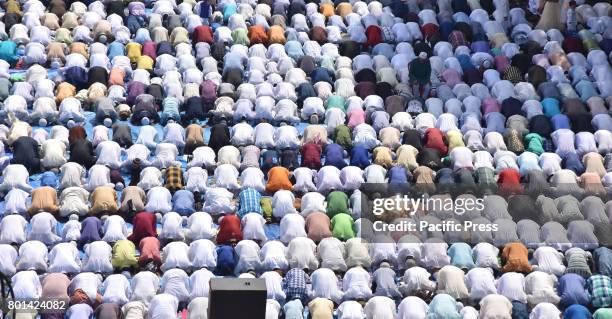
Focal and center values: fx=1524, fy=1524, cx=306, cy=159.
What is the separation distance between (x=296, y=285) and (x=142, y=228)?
343cm

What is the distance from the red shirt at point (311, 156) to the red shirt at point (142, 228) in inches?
158

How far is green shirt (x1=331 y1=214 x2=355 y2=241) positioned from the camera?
100.0 feet

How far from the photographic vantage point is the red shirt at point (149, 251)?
96.4 feet

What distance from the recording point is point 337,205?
3114cm

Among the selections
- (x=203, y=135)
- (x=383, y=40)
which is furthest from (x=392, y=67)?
(x=203, y=135)

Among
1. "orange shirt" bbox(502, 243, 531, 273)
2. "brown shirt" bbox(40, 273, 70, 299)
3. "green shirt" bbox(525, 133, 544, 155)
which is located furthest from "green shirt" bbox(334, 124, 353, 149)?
"brown shirt" bbox(40, 273, 70, 299)

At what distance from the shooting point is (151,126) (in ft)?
110

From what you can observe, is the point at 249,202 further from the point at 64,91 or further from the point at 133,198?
the point at 64,91

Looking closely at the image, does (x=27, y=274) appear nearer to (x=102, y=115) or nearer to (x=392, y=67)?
(x=102, y=115)

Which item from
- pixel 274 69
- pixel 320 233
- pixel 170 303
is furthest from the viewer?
pixel 274 69

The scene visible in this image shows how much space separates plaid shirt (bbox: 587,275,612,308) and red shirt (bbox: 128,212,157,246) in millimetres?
8585

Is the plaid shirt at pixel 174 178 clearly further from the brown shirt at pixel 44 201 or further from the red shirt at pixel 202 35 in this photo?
the red shirt at pixel 202 35

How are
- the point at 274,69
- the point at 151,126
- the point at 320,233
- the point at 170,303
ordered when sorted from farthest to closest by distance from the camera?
the point at 274,69 → the point at 151,126 → the point at 320,233 → the point at 170,303

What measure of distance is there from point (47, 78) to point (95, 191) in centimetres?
536
